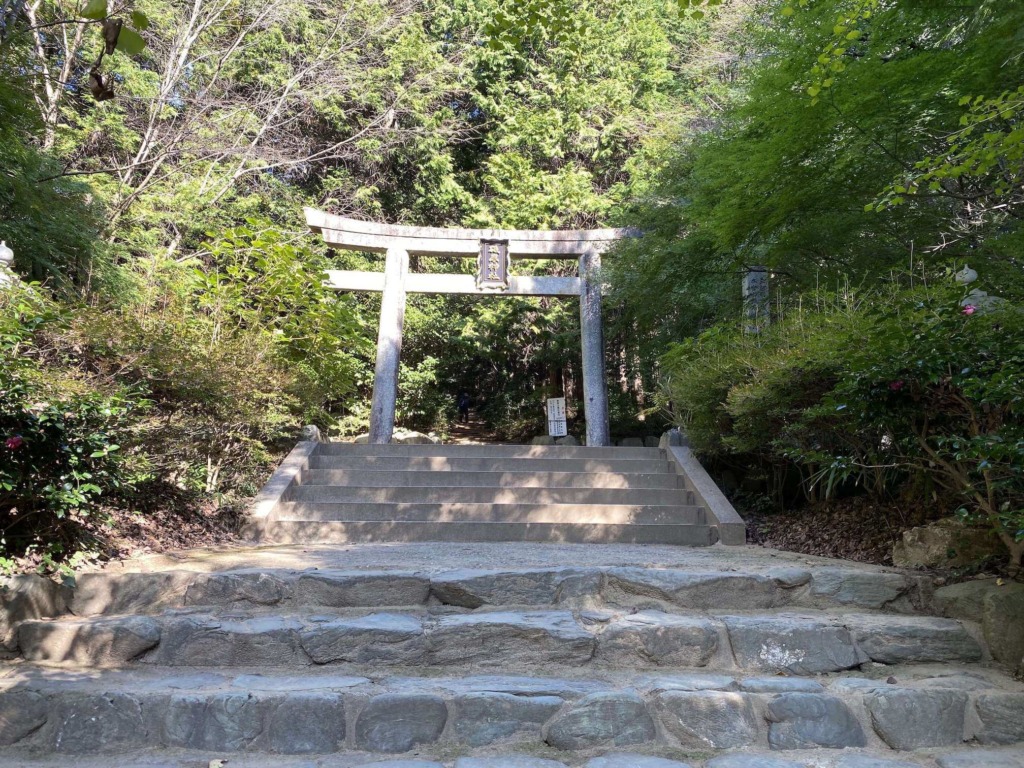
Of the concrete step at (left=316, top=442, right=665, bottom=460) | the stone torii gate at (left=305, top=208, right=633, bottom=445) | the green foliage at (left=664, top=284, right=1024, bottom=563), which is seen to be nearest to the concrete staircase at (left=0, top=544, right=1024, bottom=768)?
the green foliage at (left=664, top=284, right=1024, bottom=563)

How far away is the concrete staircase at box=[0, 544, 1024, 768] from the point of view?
2445 millimetres

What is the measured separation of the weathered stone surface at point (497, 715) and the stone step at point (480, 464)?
381 cm

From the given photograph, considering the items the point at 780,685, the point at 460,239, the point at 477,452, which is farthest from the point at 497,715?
the point at 460,239

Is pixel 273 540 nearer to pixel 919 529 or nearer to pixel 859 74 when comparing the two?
pixel 919 529

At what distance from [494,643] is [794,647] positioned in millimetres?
1269

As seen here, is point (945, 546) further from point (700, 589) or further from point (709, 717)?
point (709, 717)

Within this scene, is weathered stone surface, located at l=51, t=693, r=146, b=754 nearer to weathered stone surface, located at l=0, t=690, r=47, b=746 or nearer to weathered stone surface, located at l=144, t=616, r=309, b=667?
weathered stone surface, located at l=0, t=690, r=47, b=746

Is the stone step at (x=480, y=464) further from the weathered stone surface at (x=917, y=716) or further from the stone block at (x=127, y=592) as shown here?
the weathered stone surface at (x=917, y=716)

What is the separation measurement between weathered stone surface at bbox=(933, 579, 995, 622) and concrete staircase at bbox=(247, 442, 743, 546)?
195 centimetres

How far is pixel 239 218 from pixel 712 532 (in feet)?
32.1

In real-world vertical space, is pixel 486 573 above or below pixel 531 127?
below

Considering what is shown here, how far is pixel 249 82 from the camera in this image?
1249 centimetres

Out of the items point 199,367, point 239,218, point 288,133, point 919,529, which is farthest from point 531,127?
point 919,529

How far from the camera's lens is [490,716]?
254 centimetres
